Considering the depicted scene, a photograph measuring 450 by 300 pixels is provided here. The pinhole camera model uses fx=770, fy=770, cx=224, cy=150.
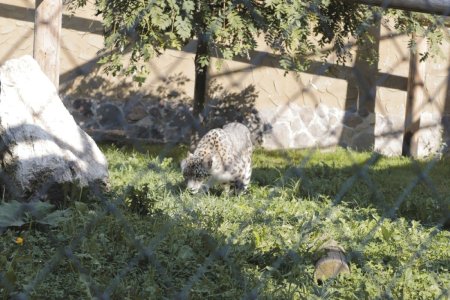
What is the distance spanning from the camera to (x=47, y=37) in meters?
6.23

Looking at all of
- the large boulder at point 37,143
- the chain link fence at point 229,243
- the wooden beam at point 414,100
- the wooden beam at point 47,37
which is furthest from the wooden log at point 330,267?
the wooden beam at point 414,100

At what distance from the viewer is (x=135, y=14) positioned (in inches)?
170

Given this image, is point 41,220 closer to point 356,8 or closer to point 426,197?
point 356,8

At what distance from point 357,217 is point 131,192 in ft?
5.07

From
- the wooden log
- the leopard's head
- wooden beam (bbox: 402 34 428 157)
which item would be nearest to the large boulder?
the leopard's head

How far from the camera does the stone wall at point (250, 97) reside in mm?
7992

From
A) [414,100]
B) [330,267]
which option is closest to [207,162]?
[330,267]

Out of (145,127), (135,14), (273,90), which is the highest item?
(135,14)

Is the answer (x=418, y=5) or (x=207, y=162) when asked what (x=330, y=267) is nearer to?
(x=418, y=5)

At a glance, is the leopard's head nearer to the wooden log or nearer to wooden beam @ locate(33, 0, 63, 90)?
wooden beam @ locate(33, 0, 63, 90)

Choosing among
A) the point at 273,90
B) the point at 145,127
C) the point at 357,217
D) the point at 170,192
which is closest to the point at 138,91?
the point at 145,127

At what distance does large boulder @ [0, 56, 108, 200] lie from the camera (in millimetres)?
4602

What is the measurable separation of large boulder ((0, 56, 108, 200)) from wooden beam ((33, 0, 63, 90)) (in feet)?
2.96

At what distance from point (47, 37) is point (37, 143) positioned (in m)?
1.75
